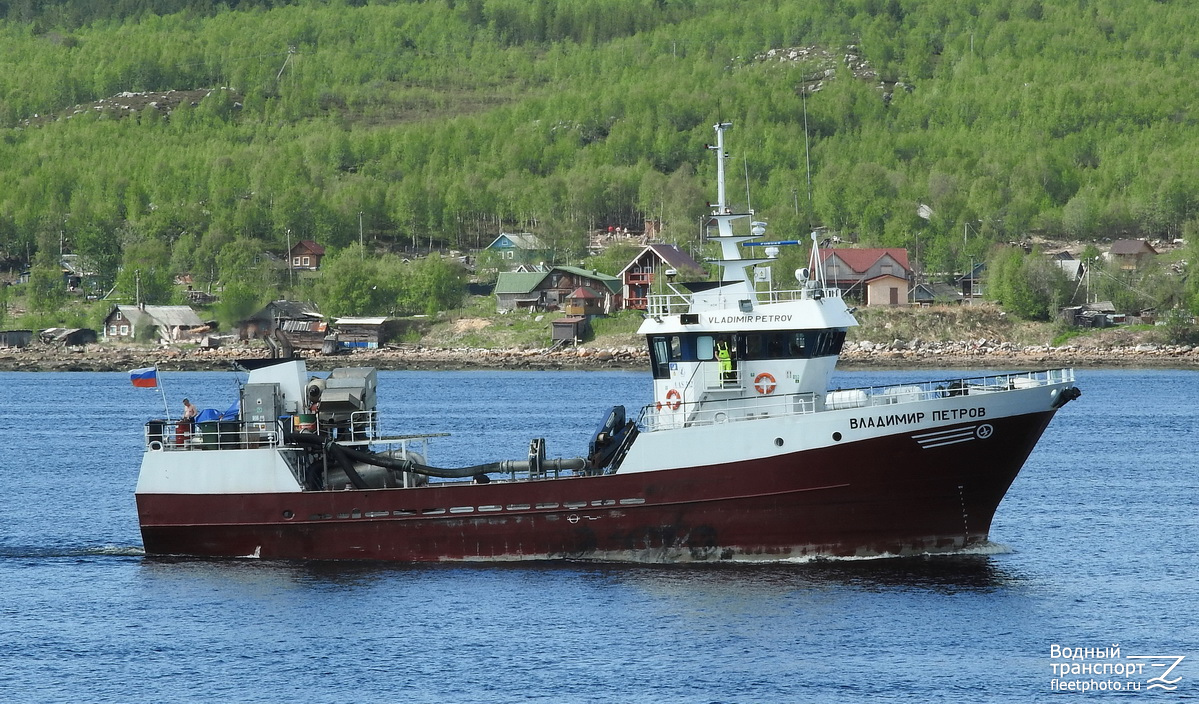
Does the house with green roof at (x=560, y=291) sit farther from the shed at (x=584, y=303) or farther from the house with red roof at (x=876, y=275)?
the house with red roof at (x=876, y=275)

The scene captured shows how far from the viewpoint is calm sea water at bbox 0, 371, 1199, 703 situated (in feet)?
76.0

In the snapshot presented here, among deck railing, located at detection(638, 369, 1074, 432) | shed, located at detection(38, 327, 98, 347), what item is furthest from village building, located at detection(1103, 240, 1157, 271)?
deck railing, located at detection(638, 369, 1074, 432)

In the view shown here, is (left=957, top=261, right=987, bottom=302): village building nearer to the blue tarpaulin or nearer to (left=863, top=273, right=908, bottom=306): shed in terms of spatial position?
(left=863, top=273, right=908, bottom=306): shed

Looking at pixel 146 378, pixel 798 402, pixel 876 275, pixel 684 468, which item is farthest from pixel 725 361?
pixel 876 275

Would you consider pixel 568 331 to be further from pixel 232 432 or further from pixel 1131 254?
pixel 232 432

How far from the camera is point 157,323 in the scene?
5089 inches

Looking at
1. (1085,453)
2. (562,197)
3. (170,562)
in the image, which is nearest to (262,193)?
(562,197)

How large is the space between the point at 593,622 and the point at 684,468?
158 inches

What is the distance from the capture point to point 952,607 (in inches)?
1054

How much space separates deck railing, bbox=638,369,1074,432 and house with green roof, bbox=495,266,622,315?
9653 centimetres

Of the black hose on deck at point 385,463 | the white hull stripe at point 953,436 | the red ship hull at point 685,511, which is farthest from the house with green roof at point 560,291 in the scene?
the white hull stripe at point 953,436

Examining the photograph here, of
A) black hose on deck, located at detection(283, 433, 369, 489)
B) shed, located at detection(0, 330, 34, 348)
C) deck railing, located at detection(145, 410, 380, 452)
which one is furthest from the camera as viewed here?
shed, located at detection(0, 330, 34, 348)

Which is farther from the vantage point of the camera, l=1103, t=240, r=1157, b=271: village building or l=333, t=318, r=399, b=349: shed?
l=1103, t=240, r=1157, b=271: village building

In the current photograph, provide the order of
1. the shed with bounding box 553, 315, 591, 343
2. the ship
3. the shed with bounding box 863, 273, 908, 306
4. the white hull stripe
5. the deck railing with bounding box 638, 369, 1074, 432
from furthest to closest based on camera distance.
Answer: the shed with bounding box 863, 273, 908, 306
the shed with bounding box 553, 315, 591, 343
the deck railing with bounding box 638, 369, 1074, 432
the ship
the white hull stripe
